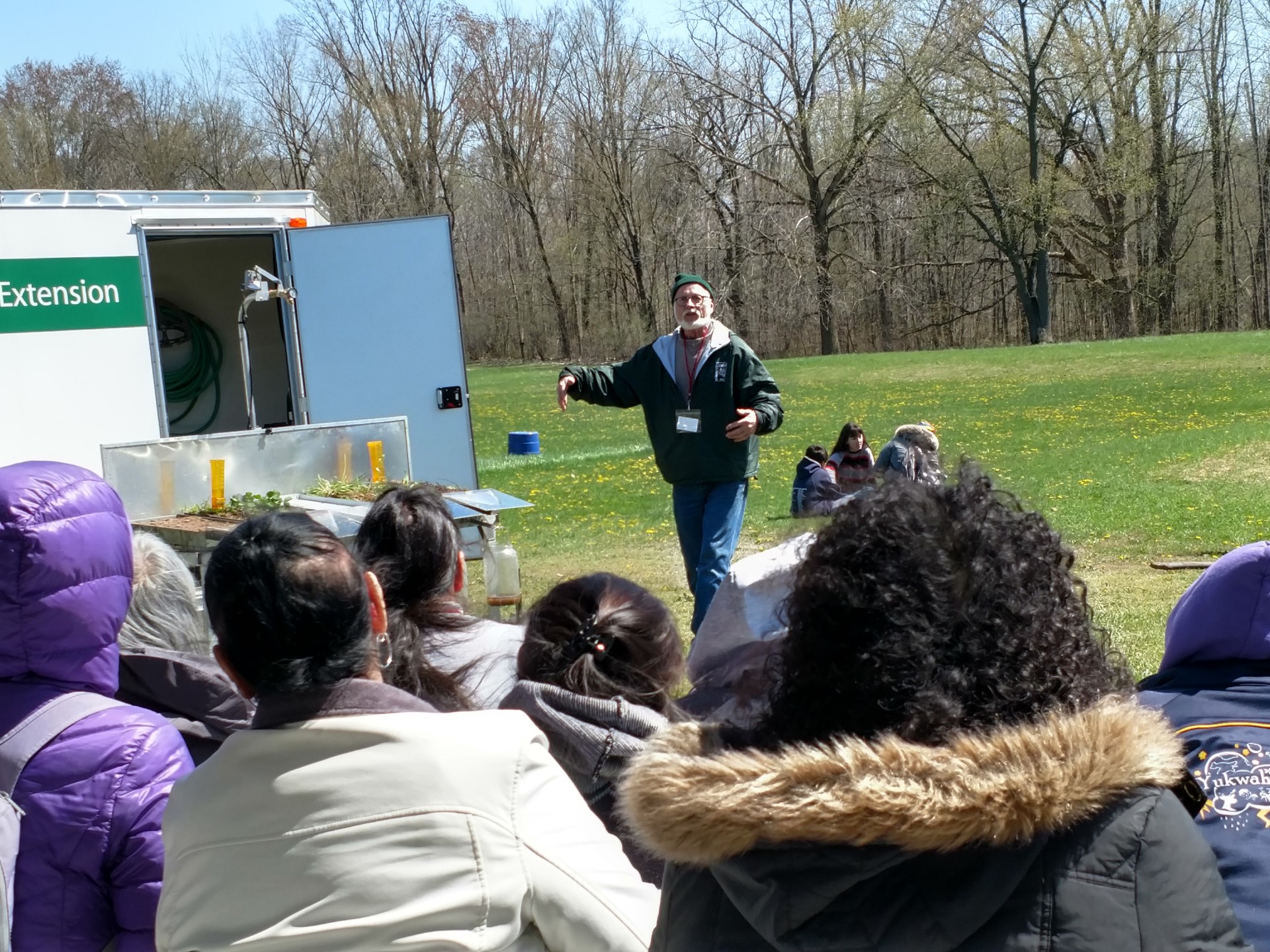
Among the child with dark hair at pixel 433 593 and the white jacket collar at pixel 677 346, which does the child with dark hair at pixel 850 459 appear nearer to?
the white jacket collar at pixel 677 346

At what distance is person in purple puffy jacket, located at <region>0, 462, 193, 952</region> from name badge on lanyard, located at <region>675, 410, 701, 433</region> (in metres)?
4.25

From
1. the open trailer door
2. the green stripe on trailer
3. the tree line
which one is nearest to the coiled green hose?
the open trailer door

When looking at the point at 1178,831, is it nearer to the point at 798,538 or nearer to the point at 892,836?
the point at 892,836

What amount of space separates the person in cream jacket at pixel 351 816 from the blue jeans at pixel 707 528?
4.47 meters

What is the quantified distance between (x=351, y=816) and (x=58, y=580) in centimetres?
79

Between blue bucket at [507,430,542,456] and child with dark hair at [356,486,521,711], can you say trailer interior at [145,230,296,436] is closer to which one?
blue bucket at [507,430,542,456]

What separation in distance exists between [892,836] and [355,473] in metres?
5.76

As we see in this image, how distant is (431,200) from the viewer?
46.1 m

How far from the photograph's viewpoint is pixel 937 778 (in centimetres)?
129

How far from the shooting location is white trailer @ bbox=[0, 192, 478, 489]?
27.1ft

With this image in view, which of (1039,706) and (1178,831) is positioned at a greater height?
(1039,706)

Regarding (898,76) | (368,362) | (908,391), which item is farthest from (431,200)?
(368,362)

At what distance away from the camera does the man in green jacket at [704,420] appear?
625 centimetres

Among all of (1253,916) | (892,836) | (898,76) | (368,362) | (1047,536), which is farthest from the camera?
(898,76)
